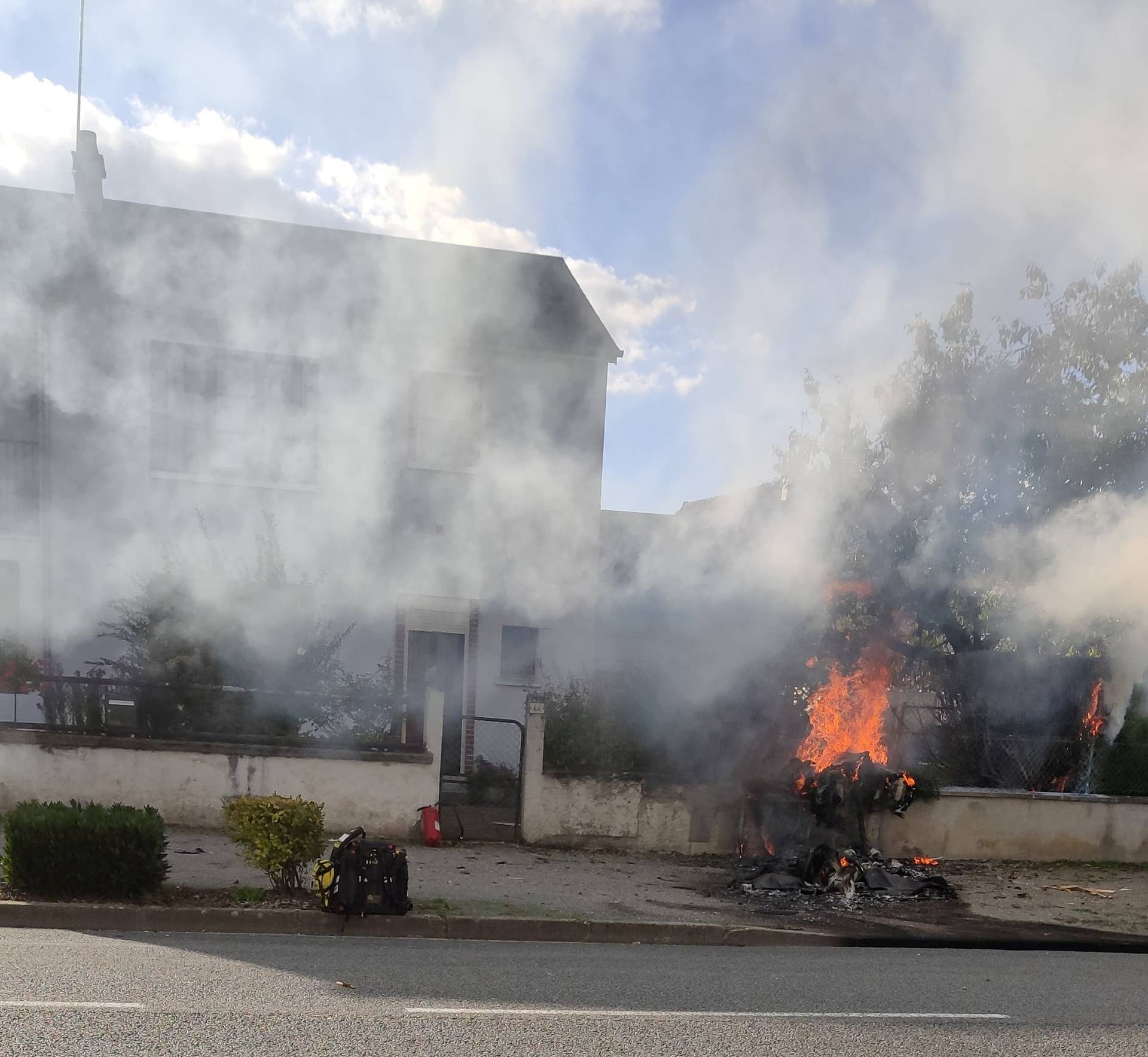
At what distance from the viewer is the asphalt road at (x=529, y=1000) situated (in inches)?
173

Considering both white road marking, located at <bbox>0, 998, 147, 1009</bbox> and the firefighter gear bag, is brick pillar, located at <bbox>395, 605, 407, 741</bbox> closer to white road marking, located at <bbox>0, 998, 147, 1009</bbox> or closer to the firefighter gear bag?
the firefighter gear bag

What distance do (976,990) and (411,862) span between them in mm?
4580

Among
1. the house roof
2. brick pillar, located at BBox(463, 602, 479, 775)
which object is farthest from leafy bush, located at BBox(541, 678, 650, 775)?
the house roof

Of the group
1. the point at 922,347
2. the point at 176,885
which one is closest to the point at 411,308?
the point at 922,347

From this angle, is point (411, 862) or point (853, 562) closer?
point (411, 862)

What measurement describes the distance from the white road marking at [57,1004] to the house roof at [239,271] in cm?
853

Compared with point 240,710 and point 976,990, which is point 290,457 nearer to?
point 240,710

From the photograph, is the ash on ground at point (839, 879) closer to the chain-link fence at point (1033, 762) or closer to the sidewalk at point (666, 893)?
the sidewalk at point (666, 893)

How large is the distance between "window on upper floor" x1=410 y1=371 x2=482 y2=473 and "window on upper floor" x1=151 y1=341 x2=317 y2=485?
122 centimetres

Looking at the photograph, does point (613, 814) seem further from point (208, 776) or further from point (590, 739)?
point (208, 776)

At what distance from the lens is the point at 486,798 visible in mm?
10320

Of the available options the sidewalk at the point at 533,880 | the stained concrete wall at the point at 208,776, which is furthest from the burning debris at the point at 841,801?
the stained concrete wall at the point at 208,776

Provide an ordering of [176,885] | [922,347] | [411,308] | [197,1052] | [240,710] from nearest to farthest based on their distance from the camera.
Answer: [197,1052] < [176,885] < [240,710] < [411,308] < [922,347]

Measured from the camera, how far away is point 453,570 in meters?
13.2
